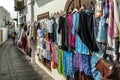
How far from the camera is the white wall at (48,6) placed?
8.86m

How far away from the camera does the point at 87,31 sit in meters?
5.57

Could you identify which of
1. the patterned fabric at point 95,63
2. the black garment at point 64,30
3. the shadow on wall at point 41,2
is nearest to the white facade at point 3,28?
the shadow on wall at point 41,2

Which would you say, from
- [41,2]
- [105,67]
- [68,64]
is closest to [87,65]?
[105,67]

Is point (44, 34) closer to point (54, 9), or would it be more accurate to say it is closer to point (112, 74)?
point (54, 9)

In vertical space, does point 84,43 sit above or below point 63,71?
above

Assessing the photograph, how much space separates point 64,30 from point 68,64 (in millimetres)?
875

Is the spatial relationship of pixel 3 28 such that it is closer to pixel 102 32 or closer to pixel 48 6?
pixel 48 6

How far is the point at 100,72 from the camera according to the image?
503cm

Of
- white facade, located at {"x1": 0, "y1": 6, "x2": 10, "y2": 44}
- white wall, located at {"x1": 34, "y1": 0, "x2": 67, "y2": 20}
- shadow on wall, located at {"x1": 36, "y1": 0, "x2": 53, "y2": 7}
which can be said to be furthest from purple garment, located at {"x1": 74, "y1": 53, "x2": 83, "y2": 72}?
white facade, located at {"x1": 0, "y1": 6, "x2": 10, "y2": 44}

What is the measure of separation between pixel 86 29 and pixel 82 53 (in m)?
0.59

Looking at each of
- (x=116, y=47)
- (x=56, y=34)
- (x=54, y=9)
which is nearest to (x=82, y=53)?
(x=116, y=47)

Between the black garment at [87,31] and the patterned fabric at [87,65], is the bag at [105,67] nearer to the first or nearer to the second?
the black garment at [87,31]

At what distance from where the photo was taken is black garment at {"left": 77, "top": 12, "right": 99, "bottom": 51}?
17.7ft

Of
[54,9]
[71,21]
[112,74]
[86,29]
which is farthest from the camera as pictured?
[54,9]
